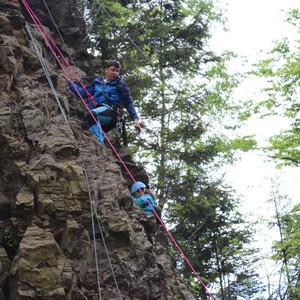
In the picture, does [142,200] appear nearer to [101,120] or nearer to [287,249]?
[101,120]

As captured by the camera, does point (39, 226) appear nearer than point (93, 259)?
Yes

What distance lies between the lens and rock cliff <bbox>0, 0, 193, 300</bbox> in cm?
563

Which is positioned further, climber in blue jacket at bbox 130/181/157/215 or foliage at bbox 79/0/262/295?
foliage at bbox 79/0/262/295

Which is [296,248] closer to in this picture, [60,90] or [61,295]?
[60,90]

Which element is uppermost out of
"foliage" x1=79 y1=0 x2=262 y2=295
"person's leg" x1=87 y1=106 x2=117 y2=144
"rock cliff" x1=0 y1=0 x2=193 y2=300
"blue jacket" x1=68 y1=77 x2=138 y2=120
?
"foliage" x1=79 y1=0 x2=262 y2=295

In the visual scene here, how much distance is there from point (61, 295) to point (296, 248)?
37.7ft

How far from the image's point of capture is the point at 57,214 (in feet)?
20.4

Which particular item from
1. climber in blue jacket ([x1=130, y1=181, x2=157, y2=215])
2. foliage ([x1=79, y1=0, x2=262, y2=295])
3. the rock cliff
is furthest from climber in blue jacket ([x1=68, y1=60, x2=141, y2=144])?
foliage ([x1=79, y1=0, x2=262, y2=295])

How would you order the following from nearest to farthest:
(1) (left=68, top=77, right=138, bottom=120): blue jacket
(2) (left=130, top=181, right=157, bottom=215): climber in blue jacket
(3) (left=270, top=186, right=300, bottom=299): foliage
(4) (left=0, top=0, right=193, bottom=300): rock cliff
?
(4) (left=0, top=0, right=193, bottom=300): rock cliff → (1) (left=68, top=77, right=138, bottom=120): blue jacket → (2) (left=130, top=181, right=157, bottom=215): climber in blue jacket → (3) (left=270, top=186, right=300, bottom=299): foliage

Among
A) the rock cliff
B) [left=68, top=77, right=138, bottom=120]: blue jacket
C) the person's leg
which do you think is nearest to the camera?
the rock cliff

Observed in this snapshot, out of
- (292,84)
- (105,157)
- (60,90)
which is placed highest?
(292,84)

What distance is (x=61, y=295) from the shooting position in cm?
543

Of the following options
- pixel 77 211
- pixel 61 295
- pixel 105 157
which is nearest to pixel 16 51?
pixel 105 157

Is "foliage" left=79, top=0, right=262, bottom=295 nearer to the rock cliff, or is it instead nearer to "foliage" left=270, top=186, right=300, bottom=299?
"foliage" left=270, top=186, right=300, bottom=299
